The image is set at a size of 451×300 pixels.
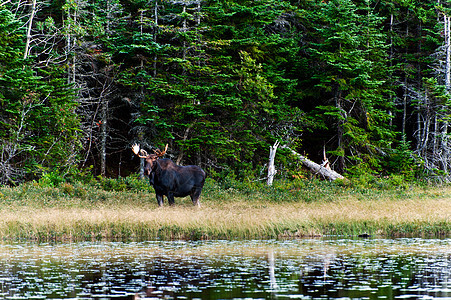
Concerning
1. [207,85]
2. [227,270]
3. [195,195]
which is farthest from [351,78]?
[227,270]

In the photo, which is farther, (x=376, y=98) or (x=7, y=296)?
(x=376, y=98)

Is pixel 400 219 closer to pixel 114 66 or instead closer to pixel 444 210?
A: pixel 444 210

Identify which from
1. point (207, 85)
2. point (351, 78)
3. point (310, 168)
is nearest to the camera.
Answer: point (207, 85)

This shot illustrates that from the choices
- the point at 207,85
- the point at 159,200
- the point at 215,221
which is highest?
the point at 207,85

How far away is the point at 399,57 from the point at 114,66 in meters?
17.6

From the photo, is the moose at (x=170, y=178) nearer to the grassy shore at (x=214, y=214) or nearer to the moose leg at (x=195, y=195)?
the moose leg at (x=195, y=195)

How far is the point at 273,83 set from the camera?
103 ft

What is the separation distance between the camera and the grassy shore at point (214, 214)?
650 inches

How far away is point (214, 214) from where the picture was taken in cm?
1778

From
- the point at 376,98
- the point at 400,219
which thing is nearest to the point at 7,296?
the point at 400,219

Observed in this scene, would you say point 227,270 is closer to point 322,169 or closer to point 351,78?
point 322,169

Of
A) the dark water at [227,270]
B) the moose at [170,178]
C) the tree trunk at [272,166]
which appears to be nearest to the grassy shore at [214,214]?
the moose at [170,178]

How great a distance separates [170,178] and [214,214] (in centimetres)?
308

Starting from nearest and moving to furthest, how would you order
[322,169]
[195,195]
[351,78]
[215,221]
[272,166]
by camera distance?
[215,221], [195,195], [272,166], [322,169], [351,78]
